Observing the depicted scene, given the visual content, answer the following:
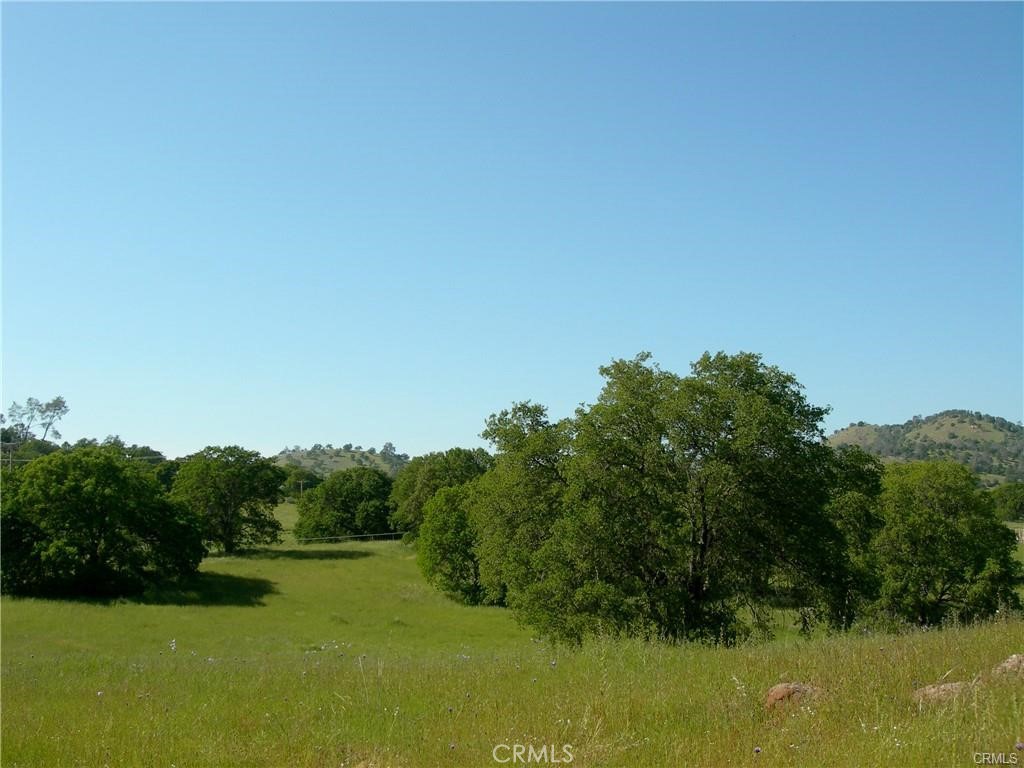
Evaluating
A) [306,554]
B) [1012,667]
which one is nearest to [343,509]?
[306,554]

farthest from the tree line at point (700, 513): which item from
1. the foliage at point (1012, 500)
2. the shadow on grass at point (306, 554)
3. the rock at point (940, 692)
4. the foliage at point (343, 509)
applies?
the foliage at point (1012, 500)

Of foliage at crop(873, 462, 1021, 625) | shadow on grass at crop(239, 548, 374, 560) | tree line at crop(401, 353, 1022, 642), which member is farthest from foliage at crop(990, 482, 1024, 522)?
tree line at crop(401, 353, 1022, 642)

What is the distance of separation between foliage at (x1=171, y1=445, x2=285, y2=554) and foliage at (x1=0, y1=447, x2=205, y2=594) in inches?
495

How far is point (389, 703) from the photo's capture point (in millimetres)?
8828

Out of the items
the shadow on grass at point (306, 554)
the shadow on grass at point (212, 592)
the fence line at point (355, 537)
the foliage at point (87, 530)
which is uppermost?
the foliage at point (87, 530)

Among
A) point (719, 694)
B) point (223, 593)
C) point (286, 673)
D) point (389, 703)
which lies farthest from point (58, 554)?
point (719, 694)

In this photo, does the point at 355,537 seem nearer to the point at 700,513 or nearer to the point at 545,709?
the point at 700,513

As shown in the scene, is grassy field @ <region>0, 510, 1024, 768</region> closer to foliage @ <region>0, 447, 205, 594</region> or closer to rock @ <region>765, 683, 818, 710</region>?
rock @ <region>765, 683, 818, 710</region>

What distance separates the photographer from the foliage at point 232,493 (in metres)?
69.2

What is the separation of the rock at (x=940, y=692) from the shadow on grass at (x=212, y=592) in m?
50.0

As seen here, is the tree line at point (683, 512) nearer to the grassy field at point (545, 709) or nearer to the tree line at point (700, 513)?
the tree line at point (700, 513)

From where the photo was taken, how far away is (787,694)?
24.4 feet

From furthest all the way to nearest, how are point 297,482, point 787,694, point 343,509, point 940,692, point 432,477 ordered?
point 297,482
point 343,509
point 432,477
point 787,694
point 940,692

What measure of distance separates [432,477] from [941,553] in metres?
50.6
